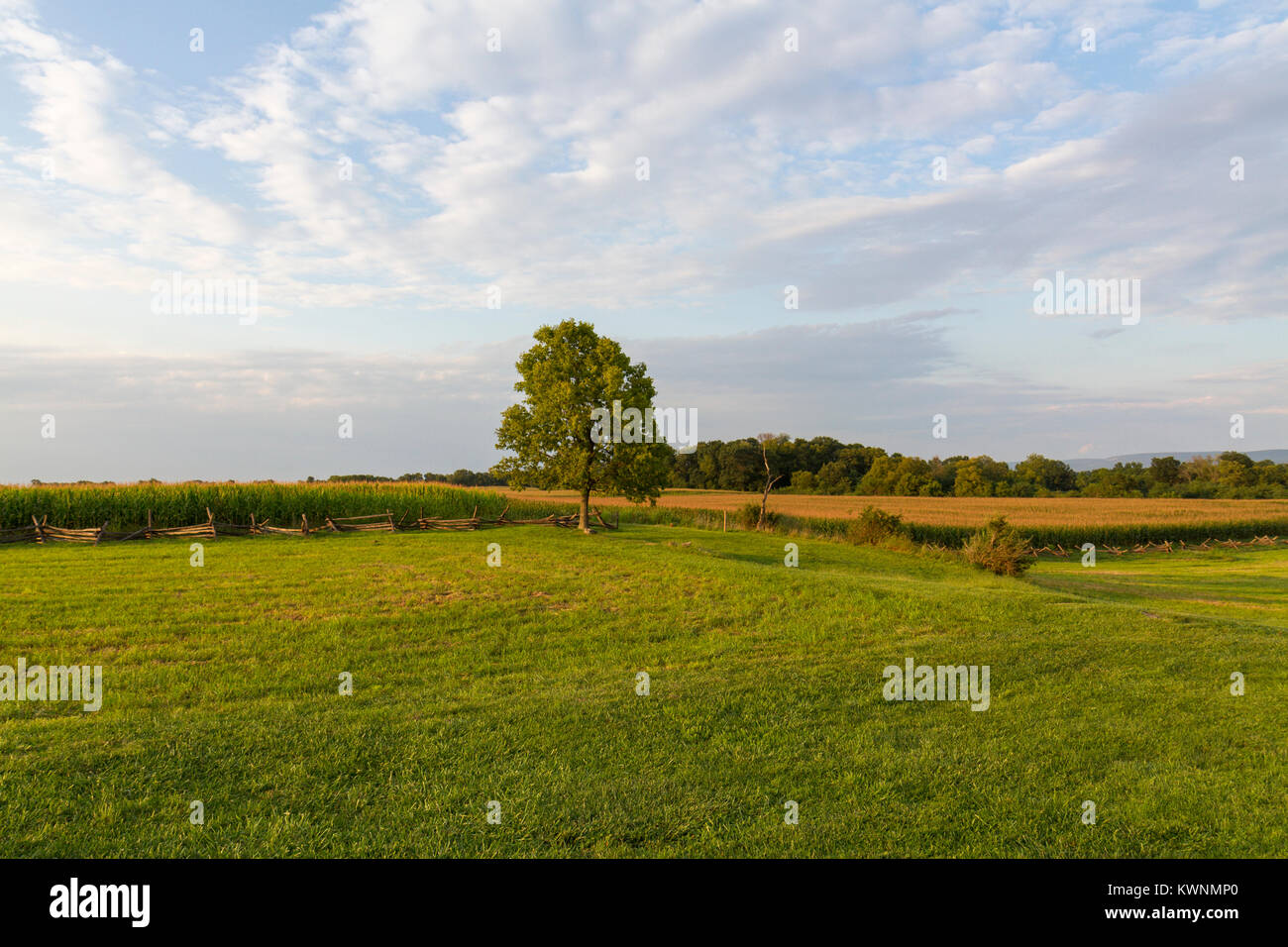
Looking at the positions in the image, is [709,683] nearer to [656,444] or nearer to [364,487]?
[656,444]

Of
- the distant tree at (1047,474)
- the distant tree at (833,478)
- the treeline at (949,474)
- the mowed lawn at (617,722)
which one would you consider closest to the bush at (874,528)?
the mowed lawn at (617,722)

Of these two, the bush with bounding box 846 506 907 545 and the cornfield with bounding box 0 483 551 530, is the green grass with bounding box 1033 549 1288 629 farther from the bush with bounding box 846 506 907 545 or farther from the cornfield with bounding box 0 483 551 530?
the cornfield with bounding box 0 483 551 530

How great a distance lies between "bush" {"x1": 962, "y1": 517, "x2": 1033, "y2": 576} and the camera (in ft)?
80.4

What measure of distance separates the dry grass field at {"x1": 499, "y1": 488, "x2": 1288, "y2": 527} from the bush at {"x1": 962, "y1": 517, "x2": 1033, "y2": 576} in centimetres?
1897

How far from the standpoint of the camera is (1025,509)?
59312mm

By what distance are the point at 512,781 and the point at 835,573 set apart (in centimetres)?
1592

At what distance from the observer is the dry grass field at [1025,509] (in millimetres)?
49094

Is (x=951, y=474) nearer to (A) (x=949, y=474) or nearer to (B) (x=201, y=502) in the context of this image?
(A) (x=949, y=474)

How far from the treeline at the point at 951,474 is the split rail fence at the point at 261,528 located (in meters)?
55.5
